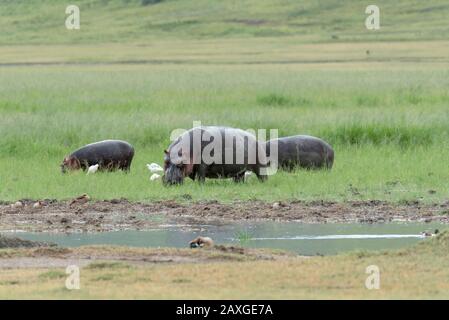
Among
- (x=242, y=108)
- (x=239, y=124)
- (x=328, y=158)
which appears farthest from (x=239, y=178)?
(x=242, y=108)

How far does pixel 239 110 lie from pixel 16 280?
1609cm

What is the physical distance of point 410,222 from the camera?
523 inches

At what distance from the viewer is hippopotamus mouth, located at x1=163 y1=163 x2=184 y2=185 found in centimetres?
1595

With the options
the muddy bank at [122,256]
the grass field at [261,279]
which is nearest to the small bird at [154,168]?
the muddy bank at [122,256]

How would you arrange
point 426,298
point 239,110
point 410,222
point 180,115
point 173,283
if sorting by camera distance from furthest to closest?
point 239,110, point 180,115, point 410,222, point 173,283, point 426,298

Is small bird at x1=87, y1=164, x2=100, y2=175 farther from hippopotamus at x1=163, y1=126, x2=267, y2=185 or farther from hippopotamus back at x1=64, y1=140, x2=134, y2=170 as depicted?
hippopotamus at x1=163, y1=126, x2=267, y2=185

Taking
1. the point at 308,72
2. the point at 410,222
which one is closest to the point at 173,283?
the point at 410,222

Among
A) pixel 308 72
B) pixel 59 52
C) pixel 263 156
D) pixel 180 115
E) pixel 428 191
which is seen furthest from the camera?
pixel 59 52

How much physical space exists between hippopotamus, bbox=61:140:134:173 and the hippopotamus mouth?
2.16 m

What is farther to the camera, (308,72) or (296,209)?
(308,72)

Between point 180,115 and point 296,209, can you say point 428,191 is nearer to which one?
point 296,209

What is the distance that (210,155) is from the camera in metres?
16.0

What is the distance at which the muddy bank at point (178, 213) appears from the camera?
13375mm

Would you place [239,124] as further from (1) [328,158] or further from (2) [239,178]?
(2) [239,178]
